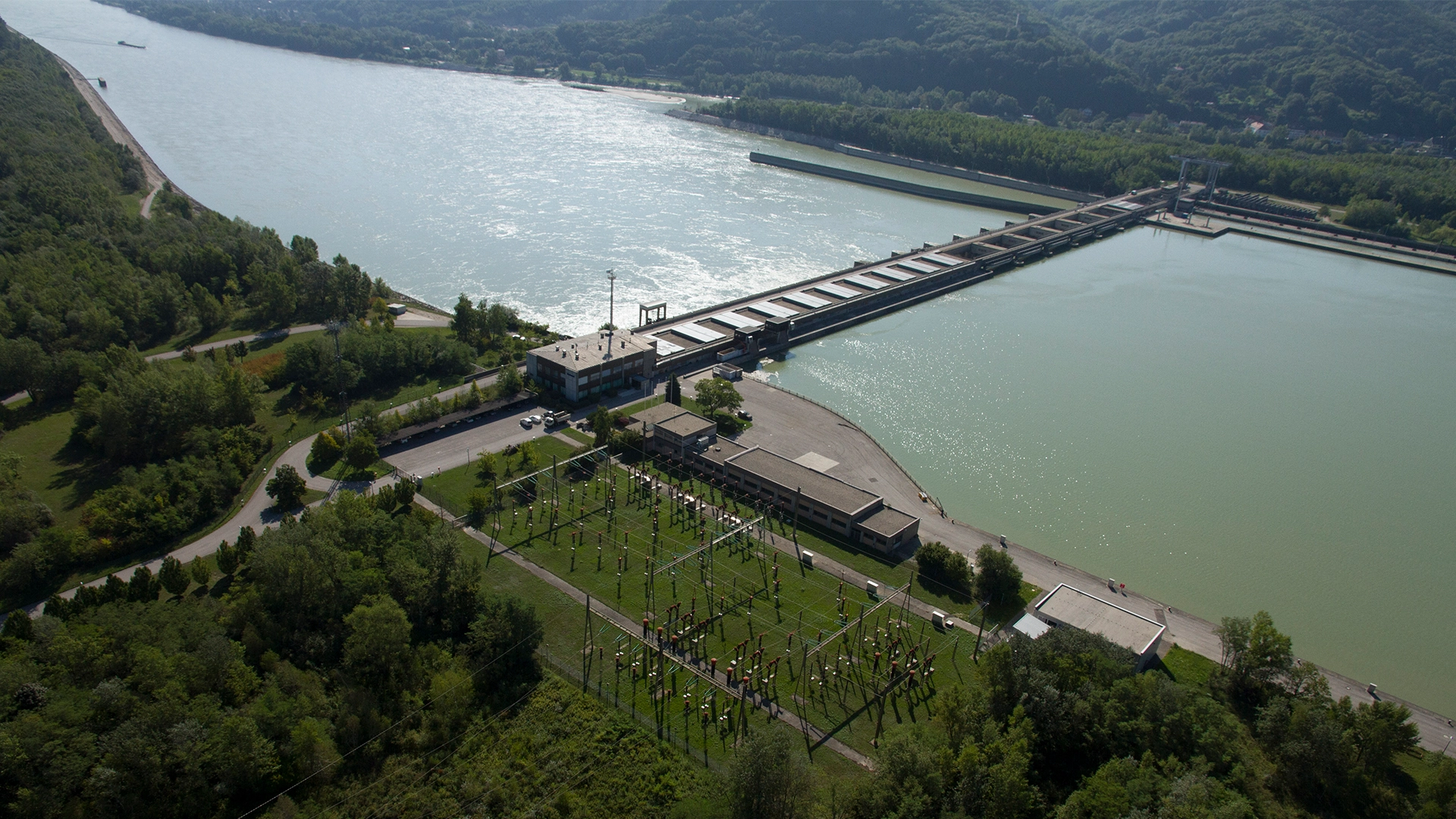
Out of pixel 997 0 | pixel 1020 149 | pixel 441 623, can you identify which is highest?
pixel 997 0

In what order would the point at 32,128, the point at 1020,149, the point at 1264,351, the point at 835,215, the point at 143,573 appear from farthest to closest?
Result: the point at 1020,149, the point at 835,215, the point at 32,128, the point at 1264,351, the point at 143,573

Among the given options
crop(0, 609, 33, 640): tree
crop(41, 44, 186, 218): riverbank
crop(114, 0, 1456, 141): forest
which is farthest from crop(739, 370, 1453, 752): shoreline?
crop(114, 0, 1456, 141): forest

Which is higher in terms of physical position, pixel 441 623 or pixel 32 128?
pixel 32 128

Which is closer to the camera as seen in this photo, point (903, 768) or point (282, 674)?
point (903, 768)

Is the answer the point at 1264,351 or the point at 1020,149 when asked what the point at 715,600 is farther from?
the point at 1020,149

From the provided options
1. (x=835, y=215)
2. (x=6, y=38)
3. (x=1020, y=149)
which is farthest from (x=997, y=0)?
(x=6, y=38)

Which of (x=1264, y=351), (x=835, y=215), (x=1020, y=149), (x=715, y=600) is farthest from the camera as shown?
(x=1020, y=149)

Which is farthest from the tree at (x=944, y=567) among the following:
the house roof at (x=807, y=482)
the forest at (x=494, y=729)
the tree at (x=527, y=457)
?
the tree at (x=527, y=457)
